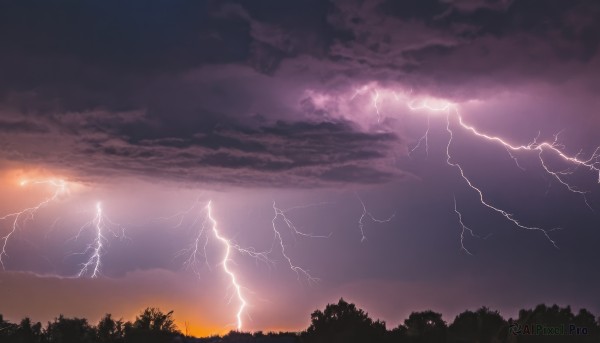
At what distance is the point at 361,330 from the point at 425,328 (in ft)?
12.4

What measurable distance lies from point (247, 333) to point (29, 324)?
16.4 m

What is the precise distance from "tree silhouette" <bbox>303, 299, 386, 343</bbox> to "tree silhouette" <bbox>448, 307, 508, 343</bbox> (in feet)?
14.1

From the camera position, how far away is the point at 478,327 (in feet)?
140

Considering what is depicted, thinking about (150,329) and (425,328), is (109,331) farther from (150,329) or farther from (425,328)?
(425,328)

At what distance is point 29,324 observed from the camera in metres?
55.8

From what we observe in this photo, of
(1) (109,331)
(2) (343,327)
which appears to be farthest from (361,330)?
(1) (109,331)

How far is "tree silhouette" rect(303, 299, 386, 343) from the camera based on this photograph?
43.8 metres

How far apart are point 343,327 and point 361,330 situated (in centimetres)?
174

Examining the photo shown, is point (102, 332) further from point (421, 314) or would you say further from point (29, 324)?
point (421, 314)

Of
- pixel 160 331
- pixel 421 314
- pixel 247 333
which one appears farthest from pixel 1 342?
pixel 421 314

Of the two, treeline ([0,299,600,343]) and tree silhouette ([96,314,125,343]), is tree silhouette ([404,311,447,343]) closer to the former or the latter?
treeline ([0,299,600,343])

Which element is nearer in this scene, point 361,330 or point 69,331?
point 361,330

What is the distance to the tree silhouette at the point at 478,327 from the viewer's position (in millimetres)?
40662

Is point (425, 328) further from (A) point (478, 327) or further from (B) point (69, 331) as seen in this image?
(B) point (69, 331)
